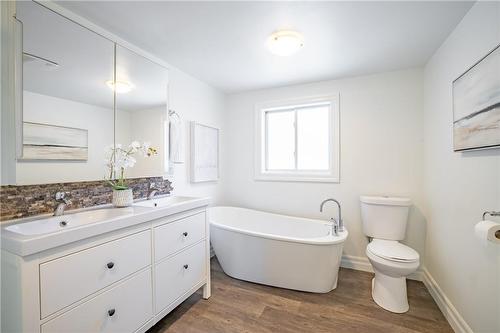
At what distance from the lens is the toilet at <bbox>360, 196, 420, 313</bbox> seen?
6.18ft

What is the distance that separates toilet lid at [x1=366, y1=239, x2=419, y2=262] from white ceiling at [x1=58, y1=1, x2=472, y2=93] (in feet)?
5.97

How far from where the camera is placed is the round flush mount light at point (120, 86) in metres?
1.89

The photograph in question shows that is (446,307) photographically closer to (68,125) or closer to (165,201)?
(165,201)

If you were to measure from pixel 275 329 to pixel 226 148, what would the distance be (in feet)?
7.68

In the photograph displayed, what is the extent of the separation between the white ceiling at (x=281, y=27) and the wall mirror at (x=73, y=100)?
20 centimetres

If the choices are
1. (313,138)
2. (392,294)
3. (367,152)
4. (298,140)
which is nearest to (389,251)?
(392,294)

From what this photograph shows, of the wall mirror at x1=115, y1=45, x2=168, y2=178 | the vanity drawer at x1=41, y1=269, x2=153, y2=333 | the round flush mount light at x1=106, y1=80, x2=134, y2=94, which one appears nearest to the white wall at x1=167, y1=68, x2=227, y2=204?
the wall mirror at x1=115, y1=45, x2=168, y2=178

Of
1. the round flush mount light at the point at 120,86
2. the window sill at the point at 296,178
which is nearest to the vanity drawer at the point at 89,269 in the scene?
the round flush mount light at the point at 120,86

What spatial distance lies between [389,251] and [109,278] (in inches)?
85.6

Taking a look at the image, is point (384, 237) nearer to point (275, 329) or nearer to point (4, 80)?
point (275, 329)

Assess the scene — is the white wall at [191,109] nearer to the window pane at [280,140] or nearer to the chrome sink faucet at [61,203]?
the window pane at [280,140]

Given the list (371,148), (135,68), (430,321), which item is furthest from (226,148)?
(430,321)

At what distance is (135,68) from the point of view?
2.05 m

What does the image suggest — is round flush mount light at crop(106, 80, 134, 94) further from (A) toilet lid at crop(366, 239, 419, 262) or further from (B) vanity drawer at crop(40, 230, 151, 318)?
(A) toilet lid at crop(366, 239, 419, 262)
